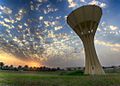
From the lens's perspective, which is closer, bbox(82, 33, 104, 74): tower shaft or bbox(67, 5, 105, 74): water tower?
bbox(82, 33, 104, 74): tower shaft

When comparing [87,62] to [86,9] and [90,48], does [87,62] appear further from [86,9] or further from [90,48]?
[86,9]

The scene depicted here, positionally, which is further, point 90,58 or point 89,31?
point 89,31

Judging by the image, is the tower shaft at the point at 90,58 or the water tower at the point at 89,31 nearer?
the tower shaft at the point at 90,58

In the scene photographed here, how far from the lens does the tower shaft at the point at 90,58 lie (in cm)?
4684

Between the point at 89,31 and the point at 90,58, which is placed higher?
the point at 89,31

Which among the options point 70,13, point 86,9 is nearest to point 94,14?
point 86,9

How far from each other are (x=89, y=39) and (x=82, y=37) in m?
2.16

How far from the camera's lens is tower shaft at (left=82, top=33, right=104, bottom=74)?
46.8m

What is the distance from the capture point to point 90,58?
155ft

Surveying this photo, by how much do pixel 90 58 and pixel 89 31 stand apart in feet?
23.1

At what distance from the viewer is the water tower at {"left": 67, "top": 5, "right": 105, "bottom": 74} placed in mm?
47062

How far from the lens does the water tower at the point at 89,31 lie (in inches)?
1853

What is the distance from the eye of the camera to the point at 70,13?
5075cm

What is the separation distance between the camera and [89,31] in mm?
47312
